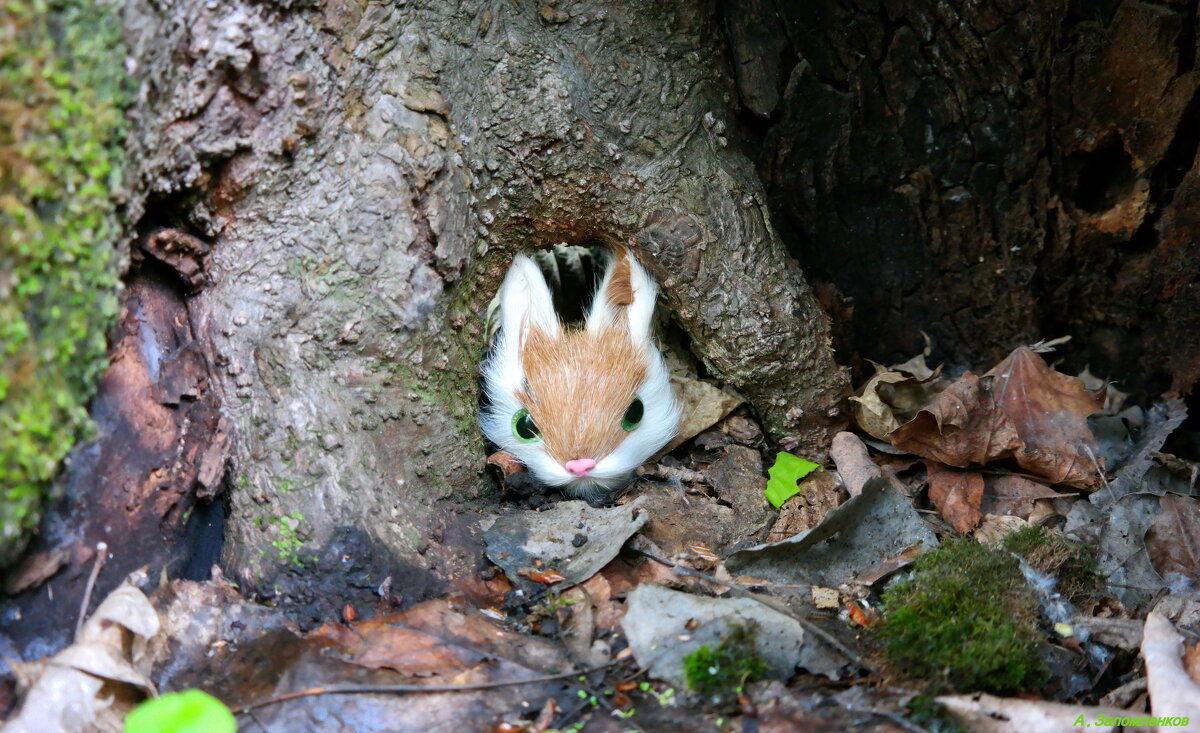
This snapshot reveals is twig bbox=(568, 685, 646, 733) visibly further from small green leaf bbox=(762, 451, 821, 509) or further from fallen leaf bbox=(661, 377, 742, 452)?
fallen leaf bbox=(661, 377, 742, 452)

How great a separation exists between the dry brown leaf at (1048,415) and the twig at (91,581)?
141 inches

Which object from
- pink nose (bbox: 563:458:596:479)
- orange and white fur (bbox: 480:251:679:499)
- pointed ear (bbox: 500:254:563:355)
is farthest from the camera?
pointed ear (bbox: 500:254:563:355)

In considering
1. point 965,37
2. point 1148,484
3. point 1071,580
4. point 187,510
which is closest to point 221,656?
point 187,510

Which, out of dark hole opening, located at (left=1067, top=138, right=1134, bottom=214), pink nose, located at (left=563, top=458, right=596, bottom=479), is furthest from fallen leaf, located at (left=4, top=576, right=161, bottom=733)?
dark hole opening, located at (left=1067, top=138, right=1134, bottom=214)

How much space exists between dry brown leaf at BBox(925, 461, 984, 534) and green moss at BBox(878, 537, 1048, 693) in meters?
0.78

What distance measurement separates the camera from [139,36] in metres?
2.62

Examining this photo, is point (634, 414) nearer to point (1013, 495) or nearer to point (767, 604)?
point (767, 604)

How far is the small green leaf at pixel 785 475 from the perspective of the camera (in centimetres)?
407

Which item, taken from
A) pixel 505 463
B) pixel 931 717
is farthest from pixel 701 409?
pixel 931 717

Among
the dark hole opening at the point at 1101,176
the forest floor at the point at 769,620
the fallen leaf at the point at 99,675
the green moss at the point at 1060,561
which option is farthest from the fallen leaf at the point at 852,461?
the fallen leaf at the point at 99,675

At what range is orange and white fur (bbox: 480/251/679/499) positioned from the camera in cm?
426

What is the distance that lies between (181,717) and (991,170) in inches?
167

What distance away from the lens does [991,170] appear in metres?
4.59

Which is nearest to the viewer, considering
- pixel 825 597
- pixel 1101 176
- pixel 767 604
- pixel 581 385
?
pixel 767 604
